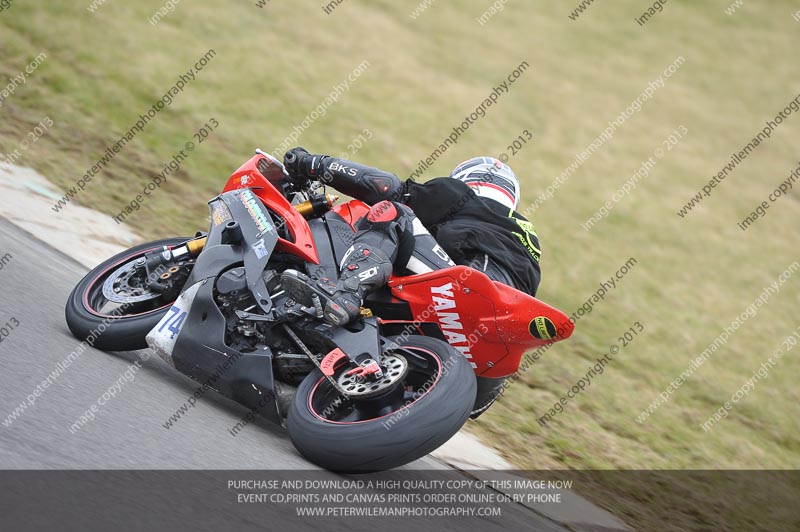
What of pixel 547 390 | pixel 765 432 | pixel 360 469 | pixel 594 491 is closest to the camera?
pixel 360 469

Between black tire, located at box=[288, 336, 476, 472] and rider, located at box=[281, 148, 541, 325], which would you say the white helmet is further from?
black tire, located at box=[288, 336, 476, 472]

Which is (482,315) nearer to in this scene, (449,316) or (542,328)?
(449,316)

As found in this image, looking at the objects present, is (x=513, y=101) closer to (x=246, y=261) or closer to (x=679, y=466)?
(x=679, y=466)

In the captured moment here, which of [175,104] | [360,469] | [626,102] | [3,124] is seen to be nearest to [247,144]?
[175,104]

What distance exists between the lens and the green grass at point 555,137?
25.2 feet

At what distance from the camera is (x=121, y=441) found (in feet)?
11.7

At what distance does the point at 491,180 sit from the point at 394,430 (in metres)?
2.10

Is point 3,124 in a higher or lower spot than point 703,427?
lower

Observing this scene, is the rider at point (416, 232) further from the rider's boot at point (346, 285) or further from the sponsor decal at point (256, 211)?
the sponsor decal at point (256, 211)

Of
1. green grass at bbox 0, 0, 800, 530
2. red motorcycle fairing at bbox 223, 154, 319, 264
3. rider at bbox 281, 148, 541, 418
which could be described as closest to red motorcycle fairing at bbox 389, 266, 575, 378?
rider at bbox 281, 148, 541, 418

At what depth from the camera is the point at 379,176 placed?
4805 mm

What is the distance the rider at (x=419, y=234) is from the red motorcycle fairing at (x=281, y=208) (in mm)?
186

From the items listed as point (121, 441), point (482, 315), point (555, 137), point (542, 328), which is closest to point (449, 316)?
point (482, 315)

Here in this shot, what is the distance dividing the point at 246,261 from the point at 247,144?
6410 mm
